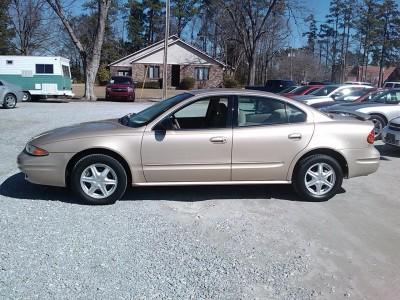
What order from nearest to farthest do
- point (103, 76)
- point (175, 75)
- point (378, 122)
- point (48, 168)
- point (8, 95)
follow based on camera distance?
point (48, 168) < point (378, 122) < point (8, 95) < point (175, 75) < point (103, 76)

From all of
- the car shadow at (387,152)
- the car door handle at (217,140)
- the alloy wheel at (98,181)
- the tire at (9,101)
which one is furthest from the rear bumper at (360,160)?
the tire at (9,101)

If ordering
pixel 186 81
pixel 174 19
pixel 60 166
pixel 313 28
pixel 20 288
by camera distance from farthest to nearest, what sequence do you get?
pixel 313 28, pixel 174 19, pixel 186 81, pixel 60 166, pixel 20 288

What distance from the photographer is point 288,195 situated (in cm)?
639

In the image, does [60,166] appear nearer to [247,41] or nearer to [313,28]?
[247,41]

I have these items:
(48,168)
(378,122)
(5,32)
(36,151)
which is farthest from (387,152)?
(5,32)

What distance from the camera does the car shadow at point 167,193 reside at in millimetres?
5965

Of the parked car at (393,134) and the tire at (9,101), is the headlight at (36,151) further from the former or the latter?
the tire at (9,101)

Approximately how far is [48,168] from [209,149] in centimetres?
205

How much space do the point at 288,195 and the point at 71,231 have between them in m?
3.12

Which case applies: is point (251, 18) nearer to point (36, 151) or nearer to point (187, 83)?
Answer: point (187, 83)

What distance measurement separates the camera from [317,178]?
6059 mm

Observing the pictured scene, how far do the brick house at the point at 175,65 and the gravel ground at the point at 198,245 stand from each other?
146 feet

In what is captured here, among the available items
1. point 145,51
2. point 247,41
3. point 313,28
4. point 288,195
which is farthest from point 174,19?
point 288,195

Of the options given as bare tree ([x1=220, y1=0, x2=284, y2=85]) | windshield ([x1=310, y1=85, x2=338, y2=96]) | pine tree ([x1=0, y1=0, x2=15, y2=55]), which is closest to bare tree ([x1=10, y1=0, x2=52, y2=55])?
pine tree ([x1=0, y1=0, x2=15, y2=55])
